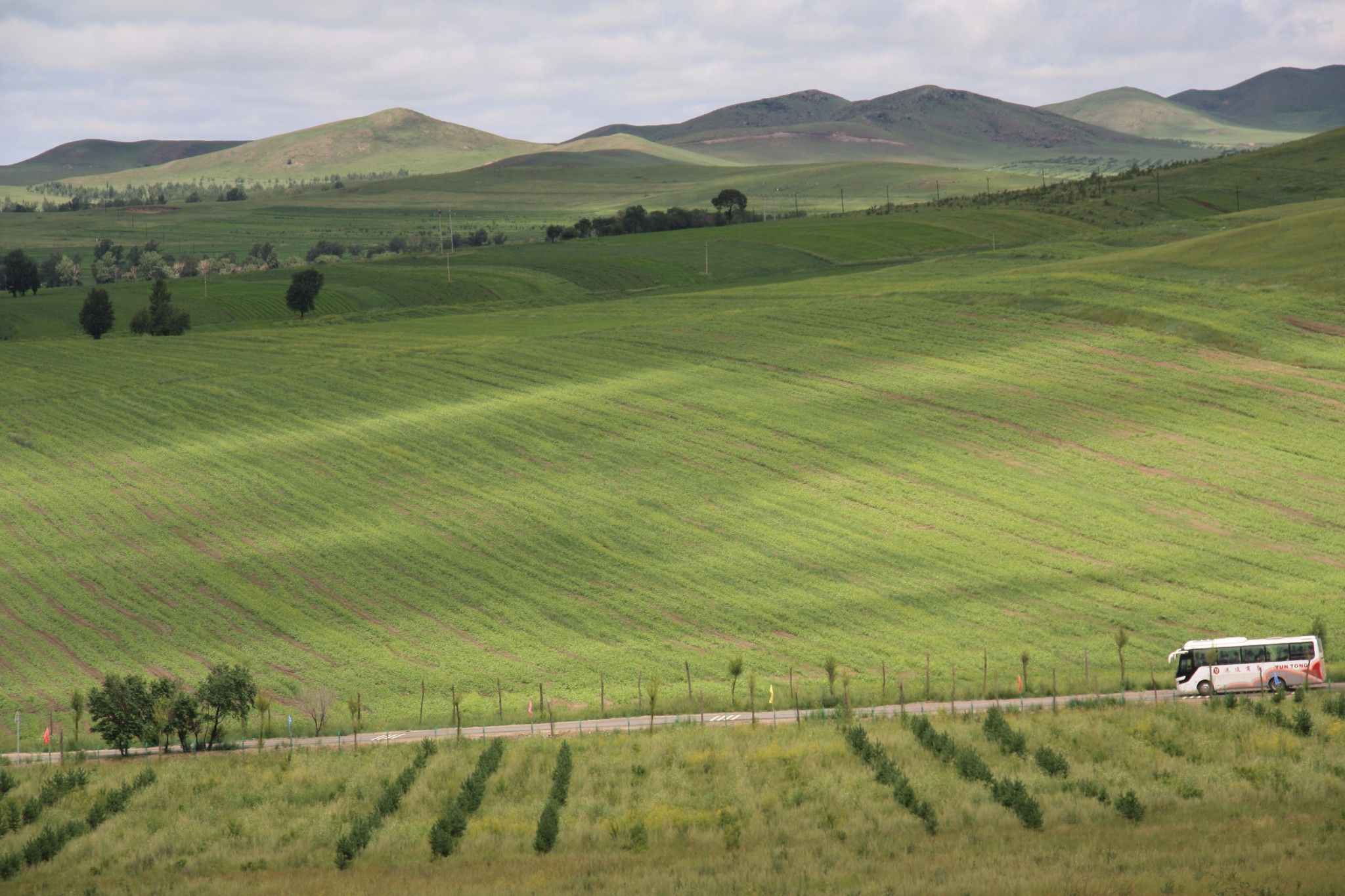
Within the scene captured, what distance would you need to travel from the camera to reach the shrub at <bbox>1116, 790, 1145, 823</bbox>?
31.8 metres

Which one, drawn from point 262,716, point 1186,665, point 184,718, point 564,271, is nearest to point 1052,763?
point 1186,665

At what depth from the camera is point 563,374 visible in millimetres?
93625

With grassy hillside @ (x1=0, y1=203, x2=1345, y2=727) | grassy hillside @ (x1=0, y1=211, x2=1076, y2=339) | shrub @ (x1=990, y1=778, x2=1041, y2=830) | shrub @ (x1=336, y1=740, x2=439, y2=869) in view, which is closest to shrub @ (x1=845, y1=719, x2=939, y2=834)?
shrub @ (x1=990, y1=778, x2=1041, y2=830)

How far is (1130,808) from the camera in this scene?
105 ft

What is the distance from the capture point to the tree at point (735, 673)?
4634 cm

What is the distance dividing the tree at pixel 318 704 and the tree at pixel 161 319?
85.1m

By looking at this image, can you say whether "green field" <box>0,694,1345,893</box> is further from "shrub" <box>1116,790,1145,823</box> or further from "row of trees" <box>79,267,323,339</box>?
"row of trees" <box>79,267,323,339</box>

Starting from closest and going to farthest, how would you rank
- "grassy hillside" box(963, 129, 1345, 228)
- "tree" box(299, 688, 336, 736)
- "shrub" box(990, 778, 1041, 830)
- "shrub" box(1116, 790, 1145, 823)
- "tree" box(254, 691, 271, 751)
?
1. "shrub" box(1116, 790, 1145, 823)
2. "shrub" box(990, 778, 1041, 830)
3. "tree" box(254, 691, 271, 751)
4. "tree" box(299, 688, 336, 736)
5. "grassy hillside" box(963, 129, 1345, 228)

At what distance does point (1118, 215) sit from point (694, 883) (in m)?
152

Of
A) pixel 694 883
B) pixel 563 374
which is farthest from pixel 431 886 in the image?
pixel 563 374

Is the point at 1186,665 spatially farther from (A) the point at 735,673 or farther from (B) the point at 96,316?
(B) the point at 96,316

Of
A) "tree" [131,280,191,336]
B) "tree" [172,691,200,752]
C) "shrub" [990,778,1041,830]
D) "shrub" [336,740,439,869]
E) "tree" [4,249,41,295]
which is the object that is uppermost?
"tree" [4,249,41,295]

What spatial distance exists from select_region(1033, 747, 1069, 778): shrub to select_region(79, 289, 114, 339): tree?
114 meters

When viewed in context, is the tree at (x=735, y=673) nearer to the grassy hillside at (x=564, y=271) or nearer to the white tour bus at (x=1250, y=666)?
the white tour bus at (x=1250, y=666)
